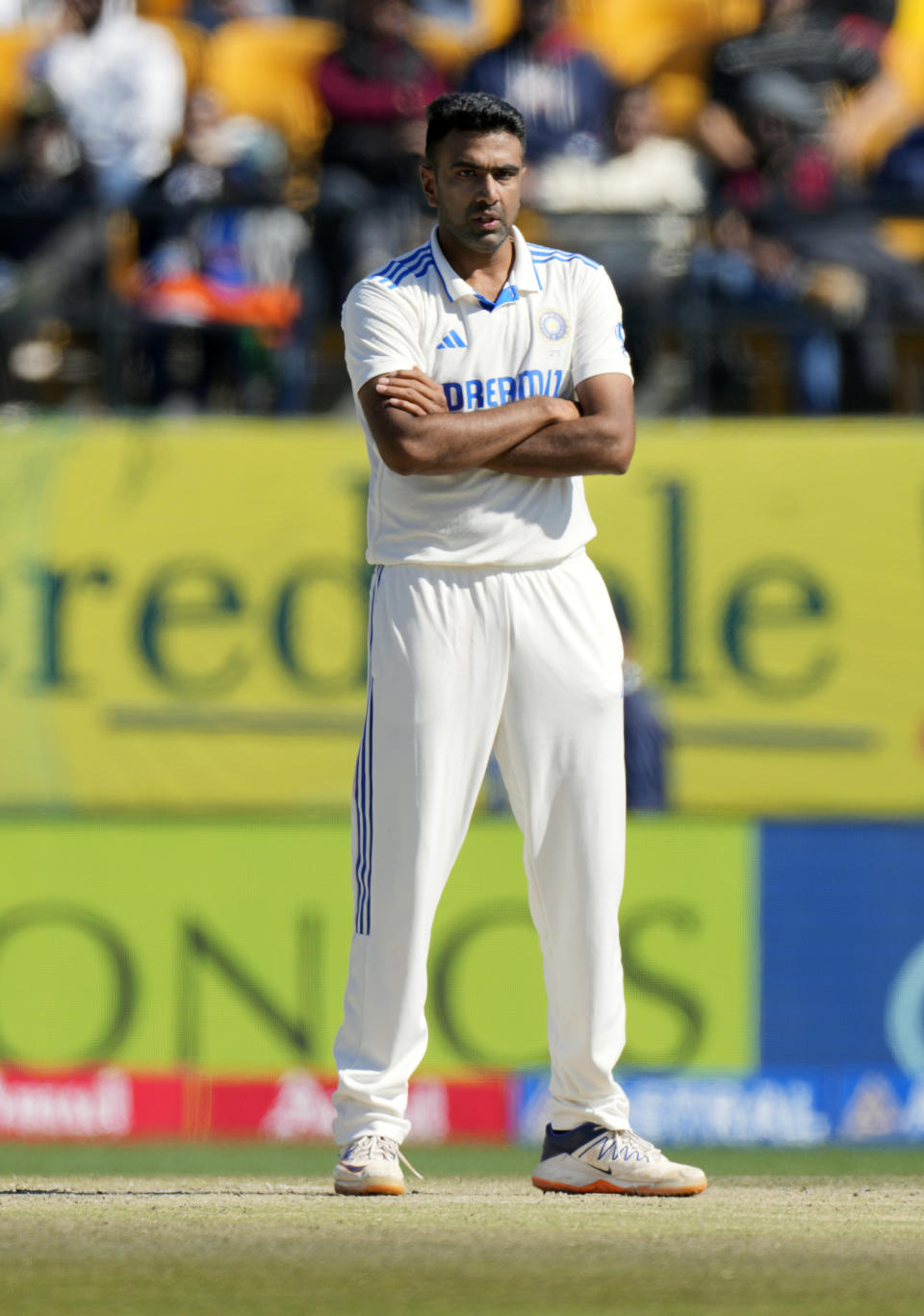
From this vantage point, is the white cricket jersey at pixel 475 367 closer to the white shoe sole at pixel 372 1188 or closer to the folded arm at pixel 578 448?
the folded arm at pixel 578 448

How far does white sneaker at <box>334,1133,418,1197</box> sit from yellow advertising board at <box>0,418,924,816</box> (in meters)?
5.48

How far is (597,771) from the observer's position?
172 inches

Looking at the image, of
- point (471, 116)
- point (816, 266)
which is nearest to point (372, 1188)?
point (471, 116)

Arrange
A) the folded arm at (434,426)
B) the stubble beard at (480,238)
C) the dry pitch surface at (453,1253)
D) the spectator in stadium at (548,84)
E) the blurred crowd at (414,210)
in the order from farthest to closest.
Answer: the spectator in stadium at (548,84), the blurred crowd at (414,210), the stubble beard at (480,238), the folded arm at (434,426), the dry pitch surface at (453,1253)

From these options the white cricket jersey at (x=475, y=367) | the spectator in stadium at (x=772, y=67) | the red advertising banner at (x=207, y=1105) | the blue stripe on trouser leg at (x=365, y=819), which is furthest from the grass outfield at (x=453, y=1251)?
the spectator in stadium at (x=772, y=67)

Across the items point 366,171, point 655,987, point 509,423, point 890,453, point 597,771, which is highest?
point 366,171

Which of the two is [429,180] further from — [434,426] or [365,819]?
[365,819]

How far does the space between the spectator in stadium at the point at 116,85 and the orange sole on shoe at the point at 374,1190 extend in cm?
694

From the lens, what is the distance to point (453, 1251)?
3.69 metres

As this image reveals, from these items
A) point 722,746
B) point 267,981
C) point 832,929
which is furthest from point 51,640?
point 832,929

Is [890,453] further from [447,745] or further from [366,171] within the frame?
[447,745]

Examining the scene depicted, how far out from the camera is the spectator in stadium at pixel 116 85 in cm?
1044

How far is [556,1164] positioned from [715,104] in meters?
7.13

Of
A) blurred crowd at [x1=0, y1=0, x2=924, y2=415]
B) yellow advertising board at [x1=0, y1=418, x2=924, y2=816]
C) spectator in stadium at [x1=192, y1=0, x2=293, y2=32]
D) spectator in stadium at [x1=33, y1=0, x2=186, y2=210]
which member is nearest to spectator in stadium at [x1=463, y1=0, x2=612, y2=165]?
blurred crowd at [x1=0, y1=0, x2=924, y2=415]
